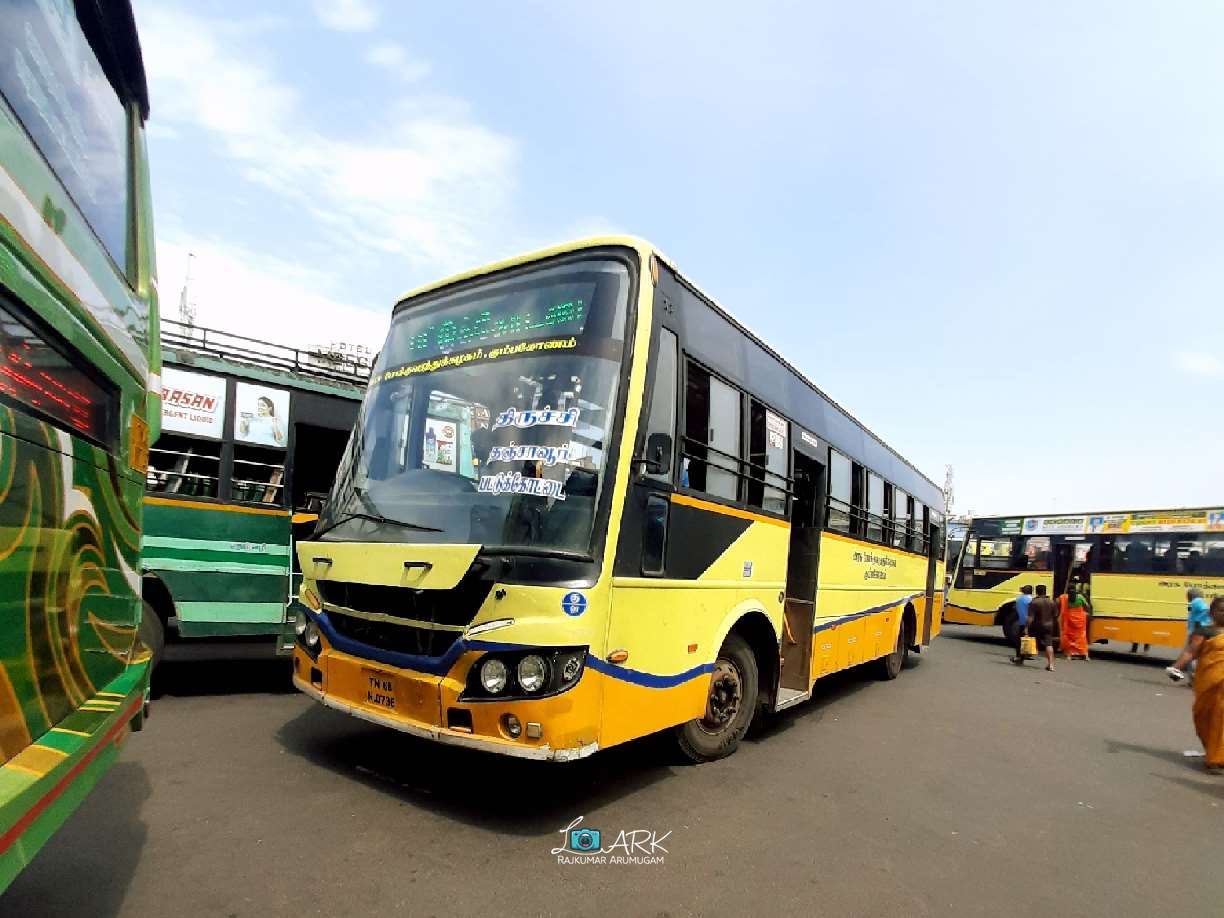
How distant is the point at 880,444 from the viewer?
973 cm

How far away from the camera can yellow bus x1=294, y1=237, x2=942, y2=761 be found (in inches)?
143

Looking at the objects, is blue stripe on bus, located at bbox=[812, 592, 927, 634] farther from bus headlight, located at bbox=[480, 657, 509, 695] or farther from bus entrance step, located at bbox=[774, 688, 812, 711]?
bus headlight, located at bbox=[480, 657, 509, 695]

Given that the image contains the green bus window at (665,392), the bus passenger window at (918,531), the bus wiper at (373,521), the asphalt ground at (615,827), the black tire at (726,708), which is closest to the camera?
the asphalt ground at (615,827)

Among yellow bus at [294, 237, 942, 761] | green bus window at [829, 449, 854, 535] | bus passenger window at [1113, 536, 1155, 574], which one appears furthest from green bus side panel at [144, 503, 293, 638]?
bus passenger window at [1113, 536, 1155, 574]

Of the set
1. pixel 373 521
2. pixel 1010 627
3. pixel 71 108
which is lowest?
pixel 1010 627

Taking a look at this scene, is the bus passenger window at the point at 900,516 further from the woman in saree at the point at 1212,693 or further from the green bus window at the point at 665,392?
the green bus window at the point at 665,392

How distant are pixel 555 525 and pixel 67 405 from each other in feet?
7.24

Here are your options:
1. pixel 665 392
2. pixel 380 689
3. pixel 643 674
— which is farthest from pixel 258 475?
pixel 643 674

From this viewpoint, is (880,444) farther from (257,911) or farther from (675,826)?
(257,911)

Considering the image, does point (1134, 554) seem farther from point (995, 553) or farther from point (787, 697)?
point (787, 697)

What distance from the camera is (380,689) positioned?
3.96m

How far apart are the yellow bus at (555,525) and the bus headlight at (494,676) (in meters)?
0.01

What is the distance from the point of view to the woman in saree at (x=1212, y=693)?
6.19 metres

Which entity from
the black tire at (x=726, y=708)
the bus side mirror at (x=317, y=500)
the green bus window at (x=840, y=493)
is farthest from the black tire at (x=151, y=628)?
the green bus window at (x=840, y=493)
